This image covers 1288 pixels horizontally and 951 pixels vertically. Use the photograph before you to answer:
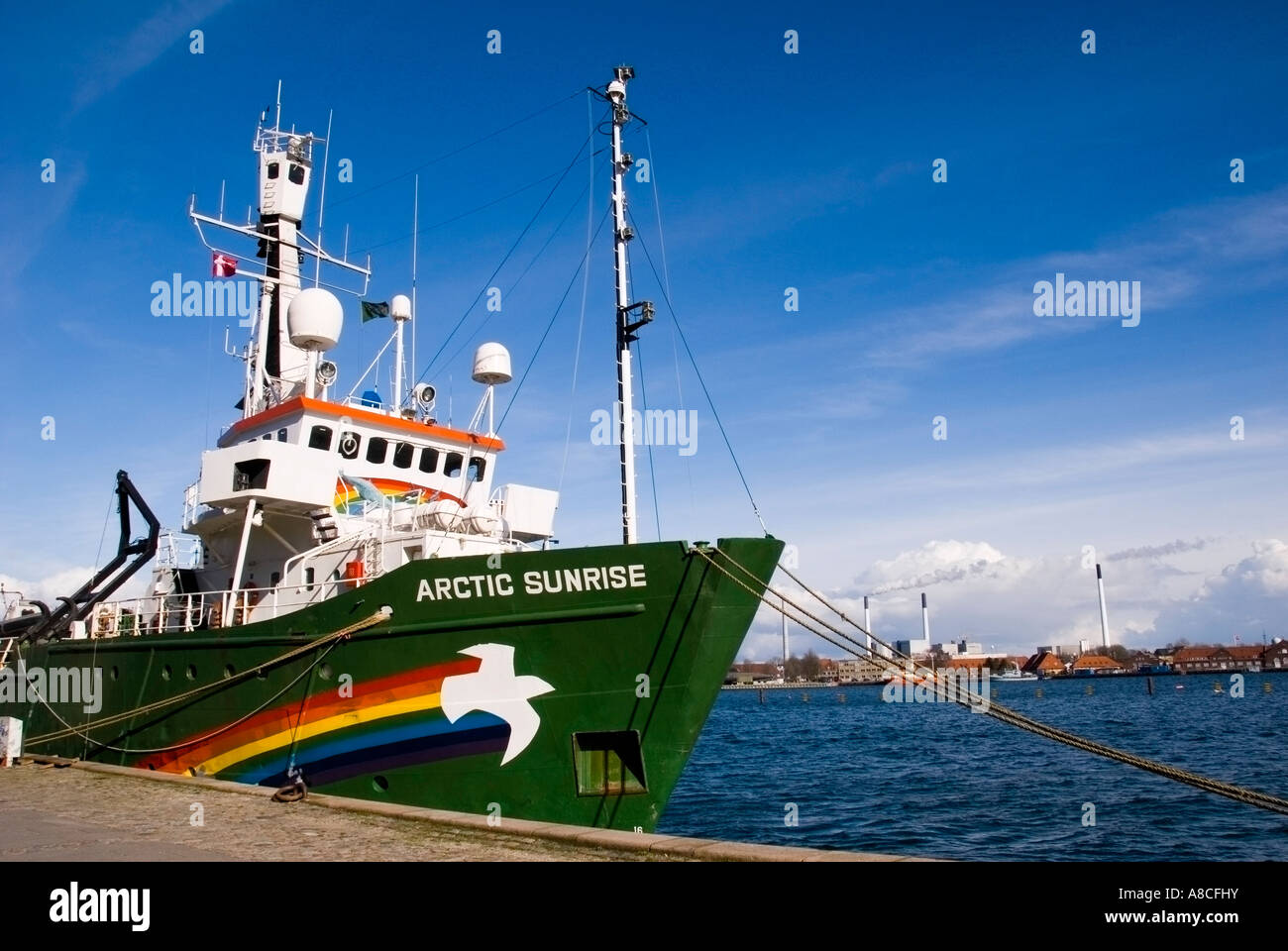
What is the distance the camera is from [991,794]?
21406 millimetres

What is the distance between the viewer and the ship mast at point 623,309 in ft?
41.2

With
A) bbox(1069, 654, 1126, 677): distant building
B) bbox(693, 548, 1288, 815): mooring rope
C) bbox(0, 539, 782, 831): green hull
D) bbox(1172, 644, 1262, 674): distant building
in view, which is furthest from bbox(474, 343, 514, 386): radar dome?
bbox(1172, 644, 1262, 674): distant building

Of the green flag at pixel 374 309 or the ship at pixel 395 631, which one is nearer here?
the ship at pixel 395 631

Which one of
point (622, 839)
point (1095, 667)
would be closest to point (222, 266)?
point (622, 839)

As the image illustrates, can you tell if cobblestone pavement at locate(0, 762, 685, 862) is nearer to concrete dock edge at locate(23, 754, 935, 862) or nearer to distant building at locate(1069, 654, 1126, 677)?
concrete dock edge at locate(23, 754, 935, 862)

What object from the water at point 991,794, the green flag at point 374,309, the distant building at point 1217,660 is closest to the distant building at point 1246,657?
the distant building at point 1217,660

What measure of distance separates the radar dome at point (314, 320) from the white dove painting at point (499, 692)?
8.24 m

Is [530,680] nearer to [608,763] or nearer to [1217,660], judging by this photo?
[608,763]

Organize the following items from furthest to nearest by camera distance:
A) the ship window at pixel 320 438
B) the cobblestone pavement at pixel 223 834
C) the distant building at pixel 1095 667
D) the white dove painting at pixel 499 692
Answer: the distant building at pixel 1095 667 → the ship window at pixel 320 438 → the white dove painting at pixel 499 692 → the cobblestone pavement at pixel 223 834

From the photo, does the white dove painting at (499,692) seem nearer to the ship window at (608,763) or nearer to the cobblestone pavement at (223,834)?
the ship window at (608,763)

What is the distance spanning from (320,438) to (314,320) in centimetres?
240

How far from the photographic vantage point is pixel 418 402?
18250mm
